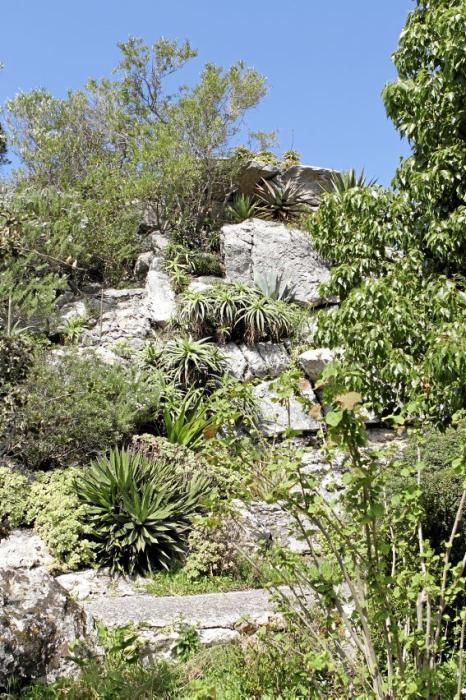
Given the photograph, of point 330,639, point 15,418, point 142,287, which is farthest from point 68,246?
point 330,639

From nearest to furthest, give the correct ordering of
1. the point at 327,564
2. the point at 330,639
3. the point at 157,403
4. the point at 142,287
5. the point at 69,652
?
the point at 327,564 < the point at 330,639 < the point at 69,652 < the point at 157,403 < the point at 142,287

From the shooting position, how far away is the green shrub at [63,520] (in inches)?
313

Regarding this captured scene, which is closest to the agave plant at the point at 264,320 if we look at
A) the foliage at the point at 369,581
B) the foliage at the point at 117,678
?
the foliage at the point at 117,678

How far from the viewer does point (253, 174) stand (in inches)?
708

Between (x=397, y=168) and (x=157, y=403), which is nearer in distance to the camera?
(x=397, y=168)

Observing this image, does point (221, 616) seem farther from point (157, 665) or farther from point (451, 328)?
point (451, 328)

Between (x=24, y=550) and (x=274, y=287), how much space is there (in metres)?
8.66

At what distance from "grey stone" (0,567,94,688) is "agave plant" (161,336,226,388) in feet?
24.7

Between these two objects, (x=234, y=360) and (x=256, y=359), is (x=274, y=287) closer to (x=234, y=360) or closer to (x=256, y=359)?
(x=256, y=359)

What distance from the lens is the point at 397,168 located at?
283 inches

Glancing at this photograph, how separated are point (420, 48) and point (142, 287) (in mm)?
10046

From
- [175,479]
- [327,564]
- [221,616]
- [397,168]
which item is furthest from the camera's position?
[175,479]

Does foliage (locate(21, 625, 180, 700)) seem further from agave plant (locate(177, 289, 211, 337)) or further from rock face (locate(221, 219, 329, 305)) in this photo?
rock face (locate(221, 219, 329, 305))

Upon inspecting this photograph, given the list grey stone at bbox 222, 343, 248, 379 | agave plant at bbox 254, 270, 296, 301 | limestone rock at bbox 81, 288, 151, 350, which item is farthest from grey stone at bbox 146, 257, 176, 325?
agave plant at bbox 254, 270, 296, 301
